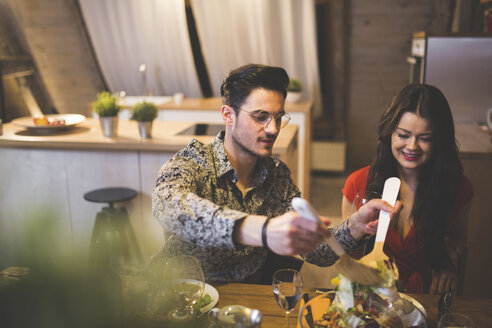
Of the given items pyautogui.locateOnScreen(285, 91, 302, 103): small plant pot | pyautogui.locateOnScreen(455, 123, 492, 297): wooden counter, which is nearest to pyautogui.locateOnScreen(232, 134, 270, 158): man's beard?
pyautogui.locateOnScreen(455, 123, 492, 297): wooden counter

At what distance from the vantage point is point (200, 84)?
525 centimetres

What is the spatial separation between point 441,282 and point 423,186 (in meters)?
0.38

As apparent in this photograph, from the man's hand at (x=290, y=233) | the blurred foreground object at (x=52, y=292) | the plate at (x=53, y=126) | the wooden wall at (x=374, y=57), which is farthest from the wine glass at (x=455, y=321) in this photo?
the wooden wall at (x=374, y=57)

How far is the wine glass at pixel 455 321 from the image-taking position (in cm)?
100

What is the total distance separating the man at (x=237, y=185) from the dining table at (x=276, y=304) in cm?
10

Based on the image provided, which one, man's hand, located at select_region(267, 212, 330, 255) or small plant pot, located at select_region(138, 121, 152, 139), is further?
small plant pot, located at select_region(138, 121, 152, 139)

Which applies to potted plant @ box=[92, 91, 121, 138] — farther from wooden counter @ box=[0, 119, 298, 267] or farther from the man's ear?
the man's ear

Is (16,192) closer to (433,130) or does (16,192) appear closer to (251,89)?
(251,89)

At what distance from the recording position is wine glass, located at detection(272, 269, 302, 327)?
114 cm

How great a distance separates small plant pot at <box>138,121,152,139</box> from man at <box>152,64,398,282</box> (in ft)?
4.21

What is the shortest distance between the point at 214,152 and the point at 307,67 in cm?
332

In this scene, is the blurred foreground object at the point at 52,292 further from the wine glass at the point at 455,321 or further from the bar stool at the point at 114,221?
the bar stool at the point at 114,221

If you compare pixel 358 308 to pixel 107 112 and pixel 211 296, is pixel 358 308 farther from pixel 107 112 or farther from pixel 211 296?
pixel 107 112

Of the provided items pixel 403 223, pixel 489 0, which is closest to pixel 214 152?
pixel 403 223
